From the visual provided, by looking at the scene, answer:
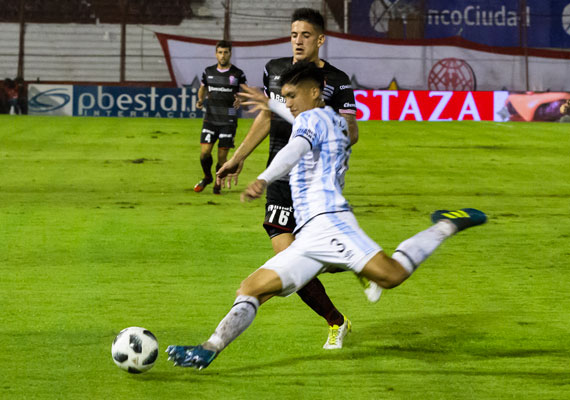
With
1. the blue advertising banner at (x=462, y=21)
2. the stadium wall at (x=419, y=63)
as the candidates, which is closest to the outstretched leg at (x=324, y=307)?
the stadium wall at (x=419, y=63)

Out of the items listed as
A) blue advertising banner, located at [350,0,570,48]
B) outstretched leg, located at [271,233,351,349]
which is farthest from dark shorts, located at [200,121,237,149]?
blue advertising banner, located at [350,0,570,48]

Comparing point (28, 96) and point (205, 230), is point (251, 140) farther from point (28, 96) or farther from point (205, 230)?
point (28, 96)

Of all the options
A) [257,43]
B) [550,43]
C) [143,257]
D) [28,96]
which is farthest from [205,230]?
[550,43]

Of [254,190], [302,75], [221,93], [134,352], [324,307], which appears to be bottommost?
[134,352]

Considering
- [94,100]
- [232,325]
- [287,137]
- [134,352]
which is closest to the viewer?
[232,325]

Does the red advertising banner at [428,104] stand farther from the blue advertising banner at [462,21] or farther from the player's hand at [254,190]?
the player's hand at [254,190]

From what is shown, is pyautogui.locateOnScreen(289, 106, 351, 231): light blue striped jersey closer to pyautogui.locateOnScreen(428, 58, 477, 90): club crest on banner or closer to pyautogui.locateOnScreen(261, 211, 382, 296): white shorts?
pyautogui.locateOnScreen(261, 211, 382, 296): white shorts

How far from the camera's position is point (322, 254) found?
5.45 m

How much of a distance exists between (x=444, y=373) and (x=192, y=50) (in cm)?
3183

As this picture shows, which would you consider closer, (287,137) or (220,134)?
(287,137)

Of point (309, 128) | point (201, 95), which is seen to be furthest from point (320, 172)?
point (201, 95)

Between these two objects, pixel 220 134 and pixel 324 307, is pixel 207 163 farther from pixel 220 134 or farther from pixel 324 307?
pixel 324 307

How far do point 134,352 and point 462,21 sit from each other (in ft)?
108

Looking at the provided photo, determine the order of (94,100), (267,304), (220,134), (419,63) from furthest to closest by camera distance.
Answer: (419,63) < (94,100) < (220,134) < (267,304)
